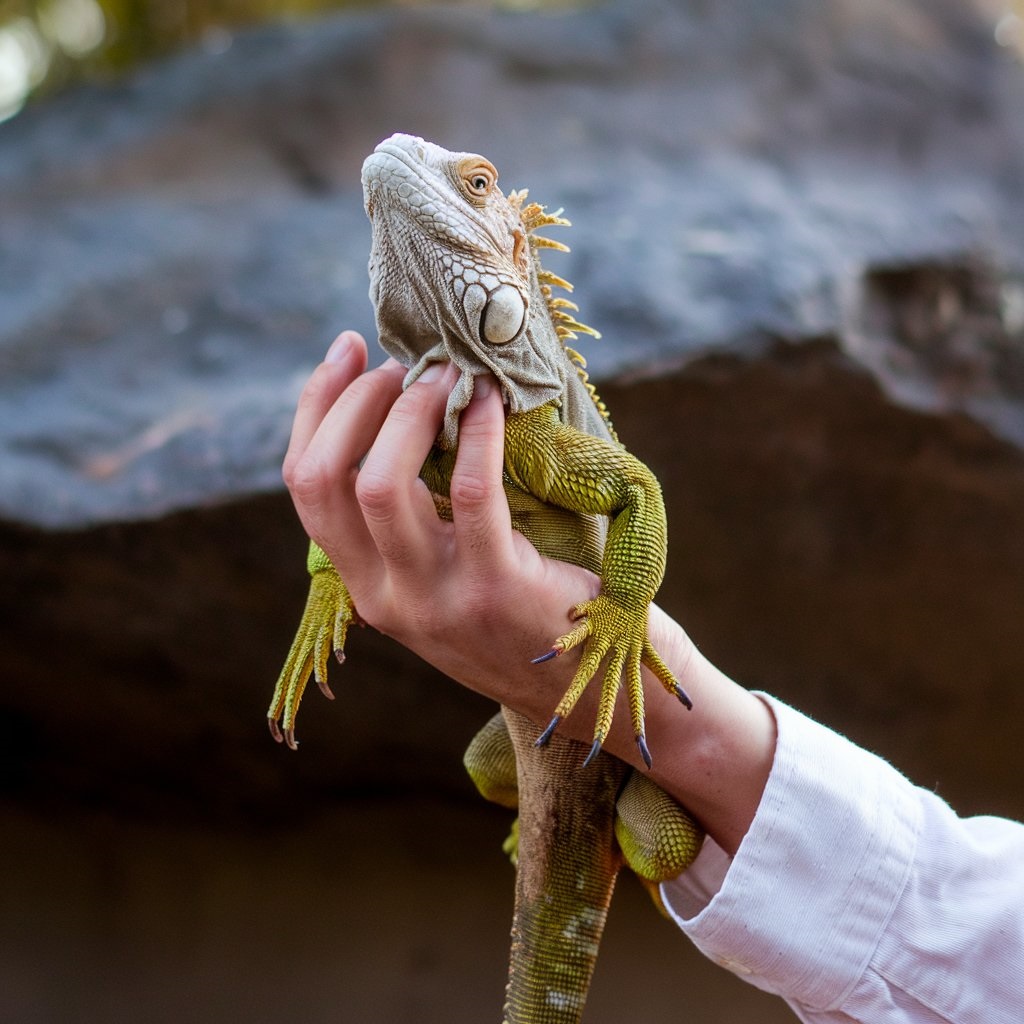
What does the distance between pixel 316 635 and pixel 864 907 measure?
2.52ft

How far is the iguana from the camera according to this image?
1225 mm

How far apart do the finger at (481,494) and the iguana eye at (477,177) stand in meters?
0.29

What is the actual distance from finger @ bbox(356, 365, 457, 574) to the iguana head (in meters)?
0.04

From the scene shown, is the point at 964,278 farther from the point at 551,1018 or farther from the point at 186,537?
the point at 551,1018

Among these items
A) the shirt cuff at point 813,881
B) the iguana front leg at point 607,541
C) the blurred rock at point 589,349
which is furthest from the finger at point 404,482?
the blurred rock at point 589,349

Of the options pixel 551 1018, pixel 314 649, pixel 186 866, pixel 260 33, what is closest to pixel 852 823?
pixel 551 1018

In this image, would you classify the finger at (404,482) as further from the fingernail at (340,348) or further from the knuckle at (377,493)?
the fingernail at (340,348)

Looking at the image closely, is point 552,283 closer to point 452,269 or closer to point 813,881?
point 452,269

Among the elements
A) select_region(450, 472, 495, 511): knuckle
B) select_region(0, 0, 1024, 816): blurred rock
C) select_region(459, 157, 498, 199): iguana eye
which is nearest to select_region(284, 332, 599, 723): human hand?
select_region(450, 472, 495, 511): knuckle

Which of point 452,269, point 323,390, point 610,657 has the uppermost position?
point 452,269

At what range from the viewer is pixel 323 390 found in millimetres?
1354

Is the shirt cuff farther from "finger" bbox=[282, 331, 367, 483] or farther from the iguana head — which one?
"finger" bbox=[282, 331, 367, 483]

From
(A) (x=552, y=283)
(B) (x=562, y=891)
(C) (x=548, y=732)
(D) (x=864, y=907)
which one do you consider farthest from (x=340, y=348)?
(D) (x=864, y=907)

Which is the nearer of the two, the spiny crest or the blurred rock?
the spiny crest
